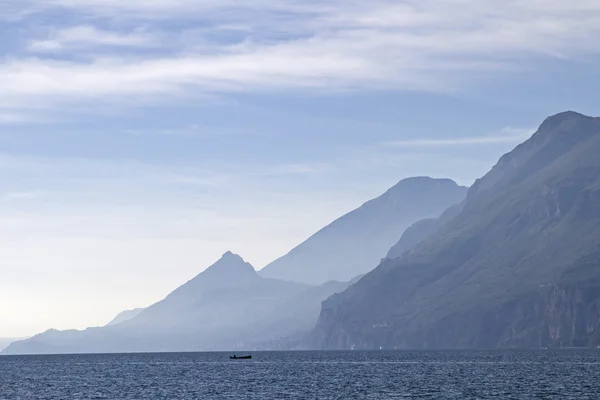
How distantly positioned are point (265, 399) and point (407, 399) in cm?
2756

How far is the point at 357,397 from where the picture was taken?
19712cm

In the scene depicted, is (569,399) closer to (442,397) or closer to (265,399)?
(442,397)

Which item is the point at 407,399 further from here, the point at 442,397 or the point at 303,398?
the point at 303,398

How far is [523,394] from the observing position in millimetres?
196750

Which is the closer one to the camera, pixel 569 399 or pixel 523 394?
pixel 569 399

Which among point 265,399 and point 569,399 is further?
point 265,399

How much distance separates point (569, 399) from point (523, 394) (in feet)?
46.6

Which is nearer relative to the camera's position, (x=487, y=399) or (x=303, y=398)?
(x=487, y=399)

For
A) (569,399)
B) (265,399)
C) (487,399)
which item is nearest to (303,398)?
(265,399)

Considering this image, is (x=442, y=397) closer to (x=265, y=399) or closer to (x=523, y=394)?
(x=523, y=394)

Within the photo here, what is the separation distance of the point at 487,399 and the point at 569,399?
46.1ft

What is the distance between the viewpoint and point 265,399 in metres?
200

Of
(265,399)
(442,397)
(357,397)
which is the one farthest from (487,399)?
(265,399)

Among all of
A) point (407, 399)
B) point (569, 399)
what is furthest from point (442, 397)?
point (569, 399)
